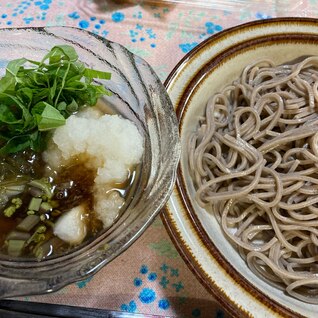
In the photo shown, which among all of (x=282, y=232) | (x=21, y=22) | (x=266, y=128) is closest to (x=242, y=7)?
(x=266, y=128)

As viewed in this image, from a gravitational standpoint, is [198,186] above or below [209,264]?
above

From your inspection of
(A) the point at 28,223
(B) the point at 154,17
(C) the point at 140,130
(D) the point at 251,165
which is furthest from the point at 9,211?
(B) the point at 154,17

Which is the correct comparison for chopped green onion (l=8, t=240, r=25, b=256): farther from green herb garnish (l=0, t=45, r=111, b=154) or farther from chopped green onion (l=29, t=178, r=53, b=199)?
green herb garnish (l=0, t=45, r=111, b=154)

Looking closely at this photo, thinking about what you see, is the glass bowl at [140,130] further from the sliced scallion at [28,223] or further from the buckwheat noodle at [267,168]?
the buckwheat noodle at [267,168]

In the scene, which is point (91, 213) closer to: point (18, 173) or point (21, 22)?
point (18, 173)

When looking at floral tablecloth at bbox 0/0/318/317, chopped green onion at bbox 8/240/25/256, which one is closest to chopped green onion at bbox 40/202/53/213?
chopped green onion at bbox 8/240/25/256

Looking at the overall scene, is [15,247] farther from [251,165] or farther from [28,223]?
[251,165]
